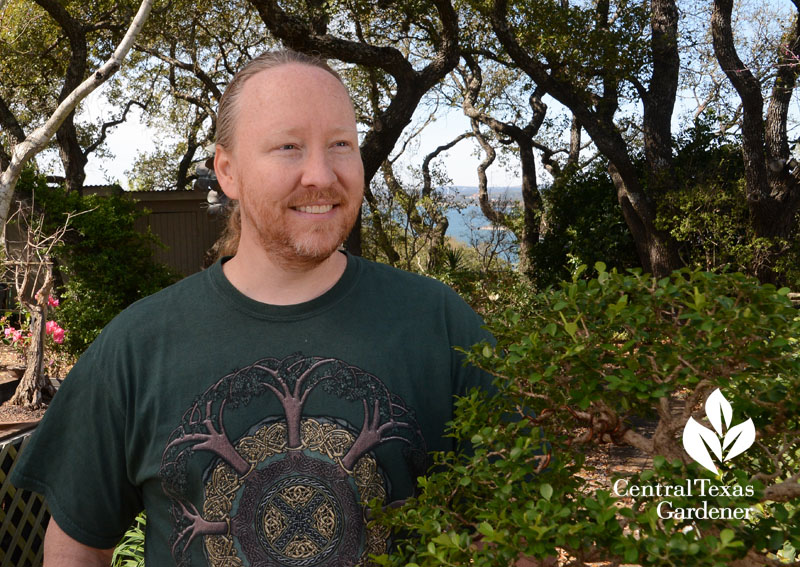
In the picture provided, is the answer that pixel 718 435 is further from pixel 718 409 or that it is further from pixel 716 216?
pixel 716 216

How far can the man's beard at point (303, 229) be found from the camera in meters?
1.73

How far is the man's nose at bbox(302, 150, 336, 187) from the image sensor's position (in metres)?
1.69

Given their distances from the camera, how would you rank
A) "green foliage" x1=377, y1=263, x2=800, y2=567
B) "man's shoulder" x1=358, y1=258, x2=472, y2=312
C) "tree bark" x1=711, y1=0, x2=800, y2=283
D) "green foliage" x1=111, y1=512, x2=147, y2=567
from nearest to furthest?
1. "green foliage" x1=377, y1=263, x2=800, y2=567
2. "man's shoulder" x1=358, y1=258, x2=472, y2=312
3. "green foliage" x1=111, y1=512, x2=147, y2=567
4. "tree bark" x1=711, y1=0, x2=800, y2=283

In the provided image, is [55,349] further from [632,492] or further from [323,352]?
[632,492]

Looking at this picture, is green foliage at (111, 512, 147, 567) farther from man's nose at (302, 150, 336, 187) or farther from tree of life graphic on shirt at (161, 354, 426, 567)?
man's nose at (302, 150, 336, 187)

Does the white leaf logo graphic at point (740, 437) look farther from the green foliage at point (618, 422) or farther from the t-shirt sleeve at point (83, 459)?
the t-shirt sleeve at point (83, 459)

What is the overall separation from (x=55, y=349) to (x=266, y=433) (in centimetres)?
1101

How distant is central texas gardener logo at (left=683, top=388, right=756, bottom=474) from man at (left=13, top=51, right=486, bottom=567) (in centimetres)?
61

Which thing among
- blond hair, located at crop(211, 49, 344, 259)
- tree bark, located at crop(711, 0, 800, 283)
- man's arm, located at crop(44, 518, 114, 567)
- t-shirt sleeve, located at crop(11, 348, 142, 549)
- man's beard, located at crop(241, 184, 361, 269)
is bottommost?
man's arm, located at crop(44, 518, 114, 567)

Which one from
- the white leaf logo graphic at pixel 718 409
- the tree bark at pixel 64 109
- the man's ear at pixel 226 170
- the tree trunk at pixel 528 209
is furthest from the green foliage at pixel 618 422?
the tree trunk at pixel 528 209

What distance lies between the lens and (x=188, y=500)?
65.3 inches

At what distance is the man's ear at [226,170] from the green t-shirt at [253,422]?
0.93 ft

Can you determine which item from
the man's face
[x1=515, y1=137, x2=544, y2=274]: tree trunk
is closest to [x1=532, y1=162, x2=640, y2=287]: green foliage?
[x1=515, y1=137, x2=544, y2=274]: tree trunk

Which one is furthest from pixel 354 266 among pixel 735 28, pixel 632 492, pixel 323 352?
pixel 735 28
